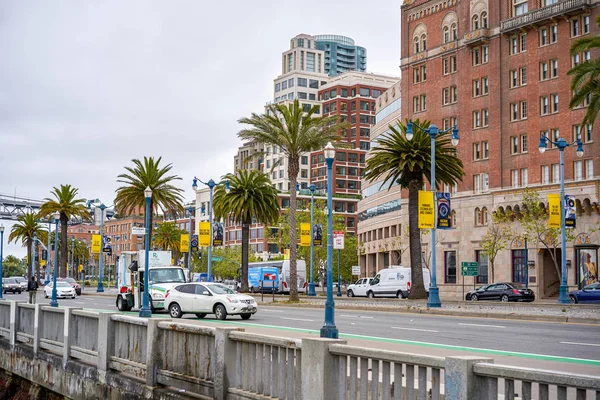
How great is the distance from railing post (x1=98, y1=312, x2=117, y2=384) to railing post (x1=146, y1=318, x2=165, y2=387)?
6.00 feet

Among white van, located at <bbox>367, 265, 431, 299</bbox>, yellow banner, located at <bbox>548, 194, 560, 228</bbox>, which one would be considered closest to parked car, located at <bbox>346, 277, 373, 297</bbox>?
white van, located at <bbox>367, 265, 431, 299</bbox>

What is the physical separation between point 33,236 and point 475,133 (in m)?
64.8

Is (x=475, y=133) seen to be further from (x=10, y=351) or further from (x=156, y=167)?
(x=10, y=351)

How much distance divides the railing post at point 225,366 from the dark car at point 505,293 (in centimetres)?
4097

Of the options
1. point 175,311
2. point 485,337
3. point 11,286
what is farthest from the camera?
point 11,286

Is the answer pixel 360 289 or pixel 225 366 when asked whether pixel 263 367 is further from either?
pixel 360 289

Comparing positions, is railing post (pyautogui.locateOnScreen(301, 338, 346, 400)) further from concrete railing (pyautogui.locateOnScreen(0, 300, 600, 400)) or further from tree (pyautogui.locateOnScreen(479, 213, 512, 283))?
tree (pyautogui.locateOnScreen(479, 213, 512, 283))

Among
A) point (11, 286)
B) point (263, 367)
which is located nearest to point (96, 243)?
point (11, 286)

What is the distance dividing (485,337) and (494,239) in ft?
141

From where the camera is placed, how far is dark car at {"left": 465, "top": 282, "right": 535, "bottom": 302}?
159ft

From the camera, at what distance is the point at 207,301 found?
101 feet

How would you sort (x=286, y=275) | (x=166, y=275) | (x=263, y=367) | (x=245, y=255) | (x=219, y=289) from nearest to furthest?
(x=263, y=367), (x=219, y=289), (x=166, y=275), (x=245, y=255), (x=286, y=275)

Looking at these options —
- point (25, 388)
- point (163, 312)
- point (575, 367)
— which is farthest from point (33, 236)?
point (575, 367)

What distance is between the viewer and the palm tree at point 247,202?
64375 millimetres
